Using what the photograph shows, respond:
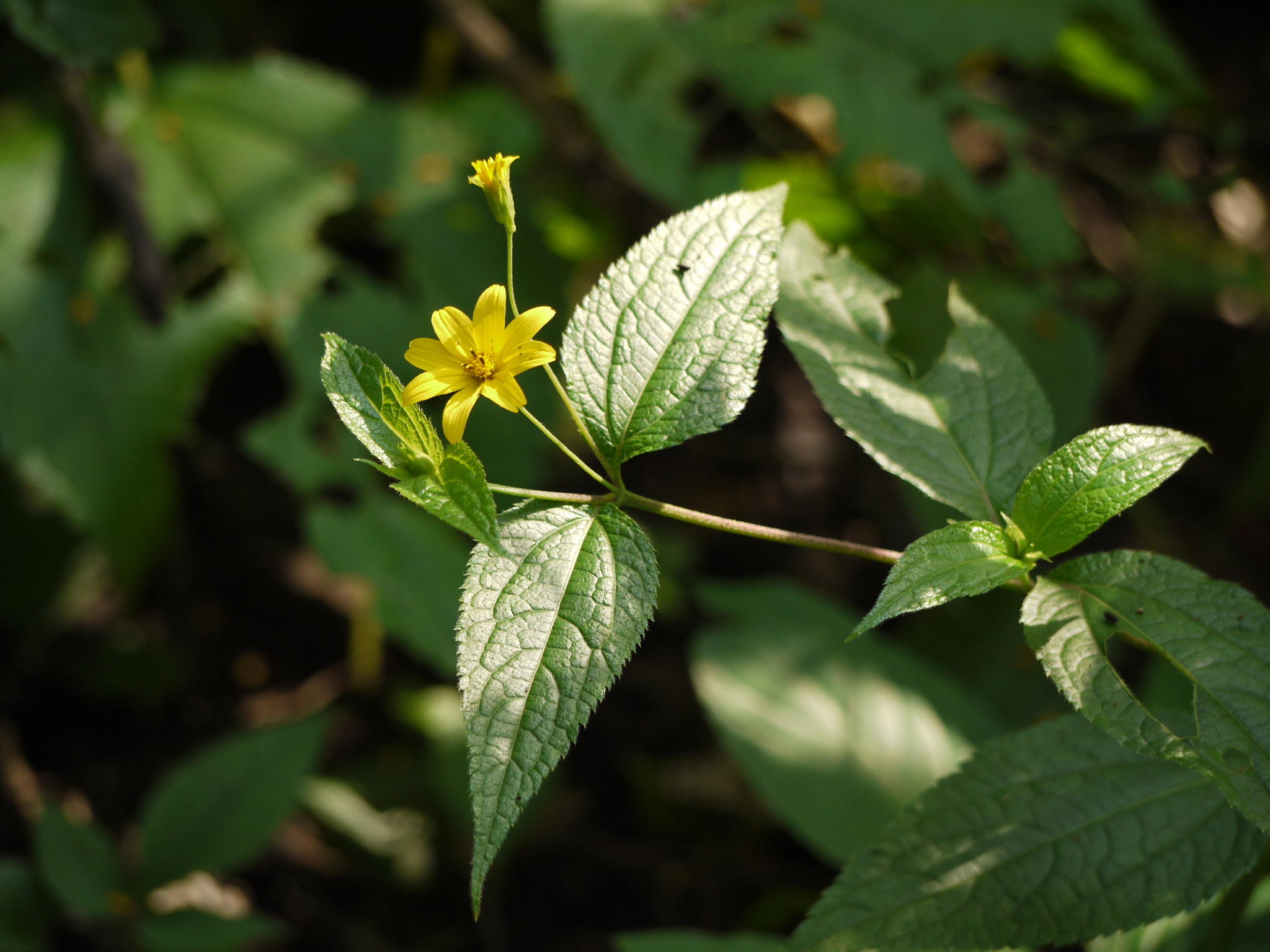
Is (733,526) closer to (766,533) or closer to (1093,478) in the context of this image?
(766,533)

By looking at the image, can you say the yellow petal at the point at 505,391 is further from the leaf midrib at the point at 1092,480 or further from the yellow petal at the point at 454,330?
the leaf midrib at the point at 1092,480

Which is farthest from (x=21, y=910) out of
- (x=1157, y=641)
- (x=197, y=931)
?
(x=1157, y=641)

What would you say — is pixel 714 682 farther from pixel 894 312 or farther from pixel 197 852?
pixel 197 852

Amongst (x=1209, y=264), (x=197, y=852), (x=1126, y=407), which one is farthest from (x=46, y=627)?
(x=1209, y=264)

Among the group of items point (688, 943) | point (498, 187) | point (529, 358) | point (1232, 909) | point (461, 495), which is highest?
point (498, 187)

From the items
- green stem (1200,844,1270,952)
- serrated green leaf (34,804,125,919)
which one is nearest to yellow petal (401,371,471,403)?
green stem (1200,844,1270,952)

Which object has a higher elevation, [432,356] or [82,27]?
[82,27]

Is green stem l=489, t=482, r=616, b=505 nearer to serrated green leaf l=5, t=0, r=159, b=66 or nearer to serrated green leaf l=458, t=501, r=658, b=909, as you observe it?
serrated green leaf l=458, t=501, r=658, b=909
